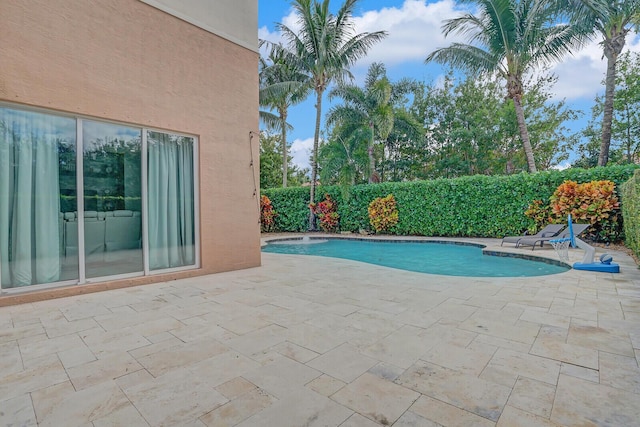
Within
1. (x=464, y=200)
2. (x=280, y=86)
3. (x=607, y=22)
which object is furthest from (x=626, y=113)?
(x=280, y=86)

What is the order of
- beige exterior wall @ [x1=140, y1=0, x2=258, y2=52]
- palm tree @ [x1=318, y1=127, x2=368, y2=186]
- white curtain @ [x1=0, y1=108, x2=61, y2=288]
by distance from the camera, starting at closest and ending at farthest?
1. white curtain @ [x1=0, y1=108, x2=61, y2=288]
2. beige exterior wall @ [x1=140, y1=0, x2=258, y2=52]
3. palm tree @ [x1=318, y1=127, x2=368, y2=186]

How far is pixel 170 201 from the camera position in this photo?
5.89 meters

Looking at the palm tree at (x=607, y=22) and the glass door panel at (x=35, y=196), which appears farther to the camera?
the palm tree at (x=607, y=22)

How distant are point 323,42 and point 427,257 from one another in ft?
35.1

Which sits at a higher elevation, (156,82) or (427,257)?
(156,82)

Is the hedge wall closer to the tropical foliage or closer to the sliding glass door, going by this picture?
the sliding glass door

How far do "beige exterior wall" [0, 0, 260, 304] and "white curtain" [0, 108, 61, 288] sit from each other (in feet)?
1.27

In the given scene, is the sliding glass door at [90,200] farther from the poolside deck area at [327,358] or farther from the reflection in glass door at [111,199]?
the poolside deck area at [327,358]

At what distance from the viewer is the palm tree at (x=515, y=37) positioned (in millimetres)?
11789

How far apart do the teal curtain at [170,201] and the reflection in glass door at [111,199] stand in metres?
0.22

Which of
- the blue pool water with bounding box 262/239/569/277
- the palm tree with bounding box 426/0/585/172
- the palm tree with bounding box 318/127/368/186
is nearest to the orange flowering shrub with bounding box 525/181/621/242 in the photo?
the palm tree with bounding box 426/0/585/172

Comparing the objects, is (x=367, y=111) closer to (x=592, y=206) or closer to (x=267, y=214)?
(x=267, y=214)

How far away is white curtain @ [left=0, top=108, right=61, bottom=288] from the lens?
435 cm

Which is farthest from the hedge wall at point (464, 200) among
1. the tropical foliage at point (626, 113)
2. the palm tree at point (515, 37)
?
the tropical foliage at point (626, 113)
